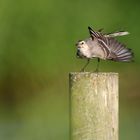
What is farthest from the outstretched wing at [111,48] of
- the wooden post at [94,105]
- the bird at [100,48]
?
the wooden post at [94,105]

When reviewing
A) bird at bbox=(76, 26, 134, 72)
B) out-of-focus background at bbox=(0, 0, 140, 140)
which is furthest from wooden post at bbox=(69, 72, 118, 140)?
out-of-focus background at bbox=(0, 0, 140, 140)

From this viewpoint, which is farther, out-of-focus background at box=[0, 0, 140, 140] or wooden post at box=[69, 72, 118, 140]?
out-of-focus background at box=[0, 0, 140, 140]

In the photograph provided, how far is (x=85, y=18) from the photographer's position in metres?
8.67

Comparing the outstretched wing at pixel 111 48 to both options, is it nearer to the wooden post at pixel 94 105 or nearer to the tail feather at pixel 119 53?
the tail feather at pixel 119 53

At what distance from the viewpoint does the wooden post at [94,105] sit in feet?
13.7

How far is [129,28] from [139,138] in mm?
1836

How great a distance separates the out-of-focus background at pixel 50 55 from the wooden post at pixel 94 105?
334cm

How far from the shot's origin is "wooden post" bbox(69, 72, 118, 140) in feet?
13.7

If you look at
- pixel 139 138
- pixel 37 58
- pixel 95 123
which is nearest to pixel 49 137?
pixel 139 138

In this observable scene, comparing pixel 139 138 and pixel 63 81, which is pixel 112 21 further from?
pixel 139 138

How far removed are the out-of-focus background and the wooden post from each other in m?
3.34

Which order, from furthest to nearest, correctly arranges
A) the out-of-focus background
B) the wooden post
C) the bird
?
the out-of-focus background
the bird
the wooden post

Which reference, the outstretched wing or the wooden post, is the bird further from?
the wooden post

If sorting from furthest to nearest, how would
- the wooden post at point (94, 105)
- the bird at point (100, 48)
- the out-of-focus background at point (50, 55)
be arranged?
1. the out-of-focus background at point (50, 55)
2. the bird at point (100, 48)
3. the wooden post at point (94, 105)
